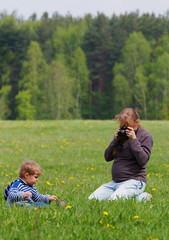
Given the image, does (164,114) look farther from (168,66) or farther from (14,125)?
(14,125)

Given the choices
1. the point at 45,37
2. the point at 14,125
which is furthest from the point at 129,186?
the point at 45,37

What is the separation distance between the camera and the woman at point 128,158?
5.39 meters

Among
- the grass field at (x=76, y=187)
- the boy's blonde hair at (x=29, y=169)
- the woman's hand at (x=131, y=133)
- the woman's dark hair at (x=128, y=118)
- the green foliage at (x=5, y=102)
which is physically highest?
the green foliage at (x=5, y=102)

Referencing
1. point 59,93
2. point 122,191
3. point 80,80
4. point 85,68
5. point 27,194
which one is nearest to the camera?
point 27,194

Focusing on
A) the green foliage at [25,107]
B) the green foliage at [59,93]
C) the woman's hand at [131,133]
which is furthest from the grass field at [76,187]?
the green foliage at [25,107]

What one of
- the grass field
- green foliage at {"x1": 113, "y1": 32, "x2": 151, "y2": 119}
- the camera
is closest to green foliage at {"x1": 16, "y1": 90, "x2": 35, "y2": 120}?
green foliage at {"x1": 113, "y1": 32, "x2": 151, "y2": 119}

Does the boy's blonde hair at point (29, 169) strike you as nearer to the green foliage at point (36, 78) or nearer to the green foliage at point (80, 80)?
the green foliage at point (36, 78)

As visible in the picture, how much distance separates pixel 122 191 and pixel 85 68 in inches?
2179

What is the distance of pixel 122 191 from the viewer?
17.6 ft

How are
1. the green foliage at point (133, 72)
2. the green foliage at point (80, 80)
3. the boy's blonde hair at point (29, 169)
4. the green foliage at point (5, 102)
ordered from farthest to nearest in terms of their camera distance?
1. the green foliage at point (80, 80)
2. the green foliage at point (133, 72)
3. the green foliage at point (5, 102)
4. the boy's blonde hair at point (29, 169)

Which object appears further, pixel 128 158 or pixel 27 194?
pixel 128 158

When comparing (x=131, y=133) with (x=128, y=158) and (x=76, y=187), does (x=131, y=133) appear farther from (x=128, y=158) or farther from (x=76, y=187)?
(x=76, y=187)

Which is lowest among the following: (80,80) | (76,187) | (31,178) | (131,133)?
(76,187)

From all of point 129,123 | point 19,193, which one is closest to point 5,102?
point 129,123
